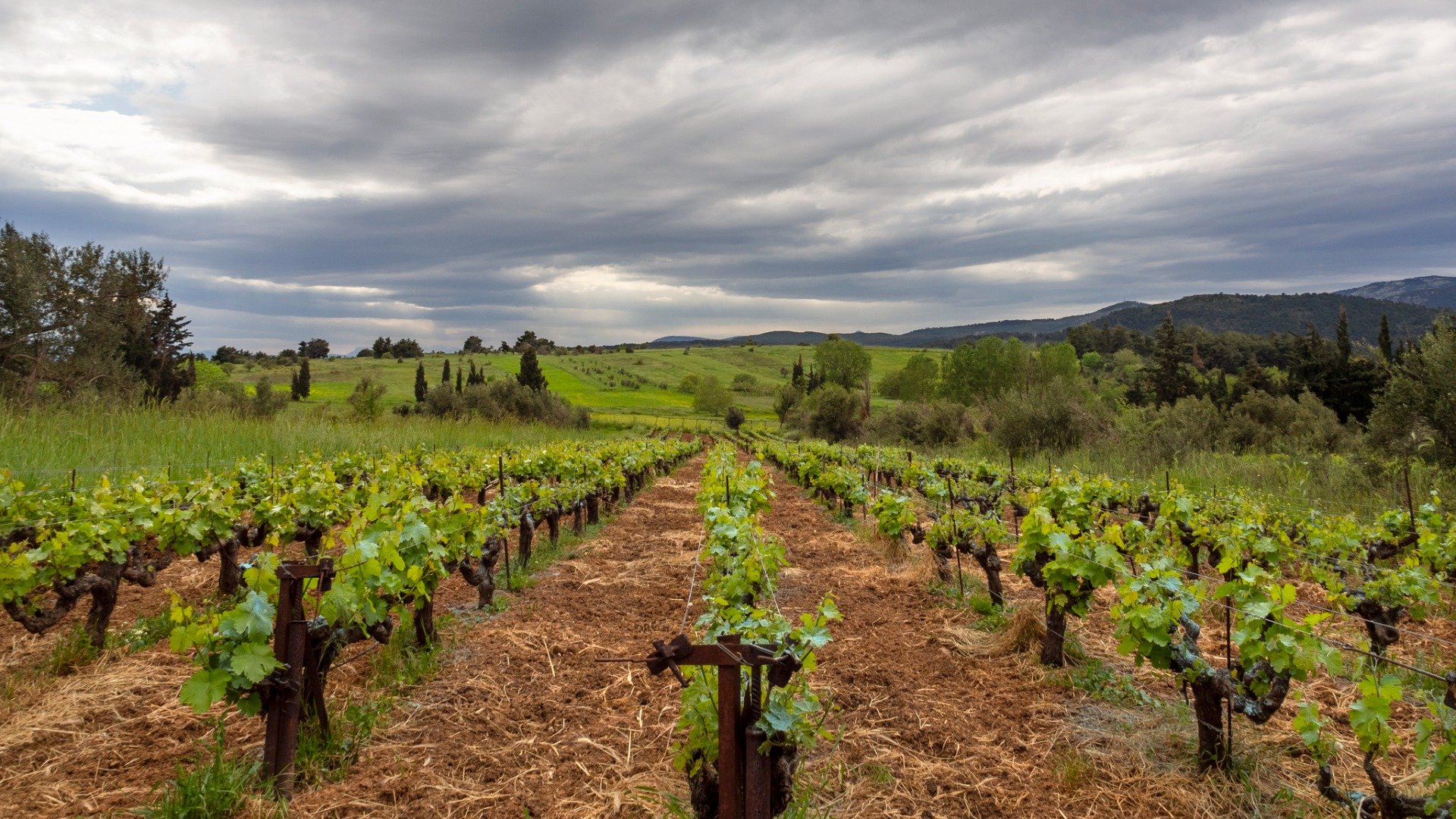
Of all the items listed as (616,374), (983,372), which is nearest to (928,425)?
(983,372)

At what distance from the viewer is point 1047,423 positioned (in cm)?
3086

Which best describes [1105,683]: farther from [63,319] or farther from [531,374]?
[531,374]

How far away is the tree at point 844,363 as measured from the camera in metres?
71.0

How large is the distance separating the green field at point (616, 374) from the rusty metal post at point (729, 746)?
154 ft

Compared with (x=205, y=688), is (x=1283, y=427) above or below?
below

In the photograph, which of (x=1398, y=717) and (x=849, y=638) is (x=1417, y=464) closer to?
(x=1398, y=717)

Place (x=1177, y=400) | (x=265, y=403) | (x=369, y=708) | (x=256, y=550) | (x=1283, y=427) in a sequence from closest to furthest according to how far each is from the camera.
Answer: (x=369, y=708)
(x=256, y=550)
(x=265, y=403)
(x=1283, y=427)
(x=1177, y=400)

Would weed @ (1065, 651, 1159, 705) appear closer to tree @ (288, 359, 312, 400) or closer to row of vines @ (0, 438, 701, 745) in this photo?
row of vines @ (0, 438, 701, 745)

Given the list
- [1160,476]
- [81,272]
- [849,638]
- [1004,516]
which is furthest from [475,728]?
[81,272]

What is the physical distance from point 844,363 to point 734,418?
11.8m

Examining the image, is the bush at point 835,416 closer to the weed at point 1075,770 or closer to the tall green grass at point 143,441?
the tall green grass at point 143,441

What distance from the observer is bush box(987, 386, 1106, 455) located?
30156mm

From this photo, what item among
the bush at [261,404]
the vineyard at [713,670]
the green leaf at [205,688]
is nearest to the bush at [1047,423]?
the vineyard at [713,670]

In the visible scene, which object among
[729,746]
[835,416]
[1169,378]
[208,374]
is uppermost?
[208,374]
